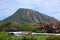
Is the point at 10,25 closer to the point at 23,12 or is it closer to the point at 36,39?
the point at 36,39

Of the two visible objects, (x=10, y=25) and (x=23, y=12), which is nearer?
(x=10, y=25)

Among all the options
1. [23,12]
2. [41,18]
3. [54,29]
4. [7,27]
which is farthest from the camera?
[23,12]

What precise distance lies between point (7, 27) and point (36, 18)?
67.9 metres

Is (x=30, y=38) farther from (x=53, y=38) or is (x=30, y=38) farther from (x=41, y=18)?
(x=41, y=18)

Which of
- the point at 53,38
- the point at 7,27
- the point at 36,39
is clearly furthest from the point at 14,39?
the point at 7,27

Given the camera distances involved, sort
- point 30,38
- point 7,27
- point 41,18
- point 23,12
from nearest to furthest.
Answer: point 30,38
point 7,27
point 41,18
point 23,12

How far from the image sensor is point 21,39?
14141 millimetres

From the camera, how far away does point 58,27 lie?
2458 cm

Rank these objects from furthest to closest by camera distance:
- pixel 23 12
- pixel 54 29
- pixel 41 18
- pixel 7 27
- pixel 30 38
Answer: pixel 23 12
pixel 41 18
pixel 7 27
pixel 54 29
pixel 30 38

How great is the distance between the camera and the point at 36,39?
14039 millimetres

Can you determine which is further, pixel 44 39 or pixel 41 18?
pixel 41 18

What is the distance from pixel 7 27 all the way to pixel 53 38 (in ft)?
54.0

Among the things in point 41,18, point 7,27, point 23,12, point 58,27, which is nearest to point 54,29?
point 58,27

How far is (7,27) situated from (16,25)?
166 cm
